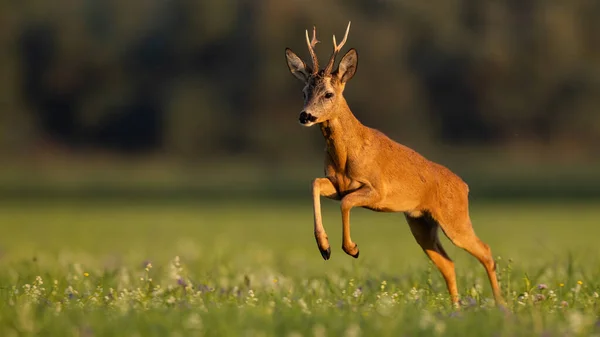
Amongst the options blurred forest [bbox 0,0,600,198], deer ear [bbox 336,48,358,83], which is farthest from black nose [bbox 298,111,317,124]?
blurred forest [bbox 0,0,600,198]

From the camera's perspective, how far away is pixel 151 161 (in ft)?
215

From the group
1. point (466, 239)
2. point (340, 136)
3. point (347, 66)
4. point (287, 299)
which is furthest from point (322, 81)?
point (287, 299)

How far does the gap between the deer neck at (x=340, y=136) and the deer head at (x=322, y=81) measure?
7 cm

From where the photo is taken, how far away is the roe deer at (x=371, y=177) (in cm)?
917

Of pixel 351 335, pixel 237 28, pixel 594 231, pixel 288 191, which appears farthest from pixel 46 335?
pixel 237 28

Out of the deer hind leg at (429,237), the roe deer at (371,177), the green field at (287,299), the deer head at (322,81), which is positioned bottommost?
the green field at (287,299)

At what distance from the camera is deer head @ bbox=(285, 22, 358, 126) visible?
360 inches

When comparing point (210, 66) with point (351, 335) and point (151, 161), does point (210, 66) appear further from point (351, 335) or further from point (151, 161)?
point (351, 335)

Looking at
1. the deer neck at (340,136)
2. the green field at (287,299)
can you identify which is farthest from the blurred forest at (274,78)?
the deer neck at (340,136)

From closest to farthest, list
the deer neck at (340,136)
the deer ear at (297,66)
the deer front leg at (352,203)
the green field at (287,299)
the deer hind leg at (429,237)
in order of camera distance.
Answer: the green field at (287,299) < the deer front leg at (352,203) < the deer neck at (340,136) < the deer ear at (297,66) < the deer hind leg at (429,237)

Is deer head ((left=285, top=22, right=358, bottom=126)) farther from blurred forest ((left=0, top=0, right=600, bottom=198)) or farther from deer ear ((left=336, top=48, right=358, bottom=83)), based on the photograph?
blurred forest ((left=0, top=0, right=600, bottom=198))

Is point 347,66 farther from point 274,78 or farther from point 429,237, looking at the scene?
point 274,78

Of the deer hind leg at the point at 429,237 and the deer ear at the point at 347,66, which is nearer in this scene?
the deer ear at the point at 347,66

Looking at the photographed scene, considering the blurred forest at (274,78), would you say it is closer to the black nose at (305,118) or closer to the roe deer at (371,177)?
the roe deer at (371,177)
